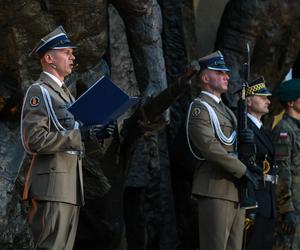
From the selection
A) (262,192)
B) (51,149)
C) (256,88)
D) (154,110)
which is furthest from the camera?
(256,88)

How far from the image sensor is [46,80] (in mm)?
6246

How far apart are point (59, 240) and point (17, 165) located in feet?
4.44

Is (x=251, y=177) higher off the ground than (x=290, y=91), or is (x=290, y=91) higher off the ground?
(x=290, y=91)

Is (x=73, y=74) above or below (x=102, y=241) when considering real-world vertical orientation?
above

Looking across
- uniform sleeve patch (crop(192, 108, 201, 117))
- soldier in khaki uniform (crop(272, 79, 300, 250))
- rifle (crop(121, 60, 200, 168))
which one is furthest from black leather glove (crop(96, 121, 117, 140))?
soldier in khaki uniform (crop(272, 79, 300, 250))

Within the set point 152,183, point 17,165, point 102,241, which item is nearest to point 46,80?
point 17,165

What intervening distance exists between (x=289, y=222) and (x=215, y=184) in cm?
121

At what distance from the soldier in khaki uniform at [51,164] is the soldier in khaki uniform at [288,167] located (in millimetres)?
2400

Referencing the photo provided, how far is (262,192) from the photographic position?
7.65 meters

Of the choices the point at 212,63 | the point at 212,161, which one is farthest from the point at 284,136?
the point at 212,161

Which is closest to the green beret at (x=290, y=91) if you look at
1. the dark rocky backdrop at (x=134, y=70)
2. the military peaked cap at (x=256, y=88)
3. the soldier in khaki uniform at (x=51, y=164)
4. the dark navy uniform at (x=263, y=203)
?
the military peaked cap at (x=256, y=88)

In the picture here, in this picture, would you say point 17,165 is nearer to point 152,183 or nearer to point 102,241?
point 102,241

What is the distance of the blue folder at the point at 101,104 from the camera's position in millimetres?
6023

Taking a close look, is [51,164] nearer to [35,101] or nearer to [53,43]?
[35,101]
